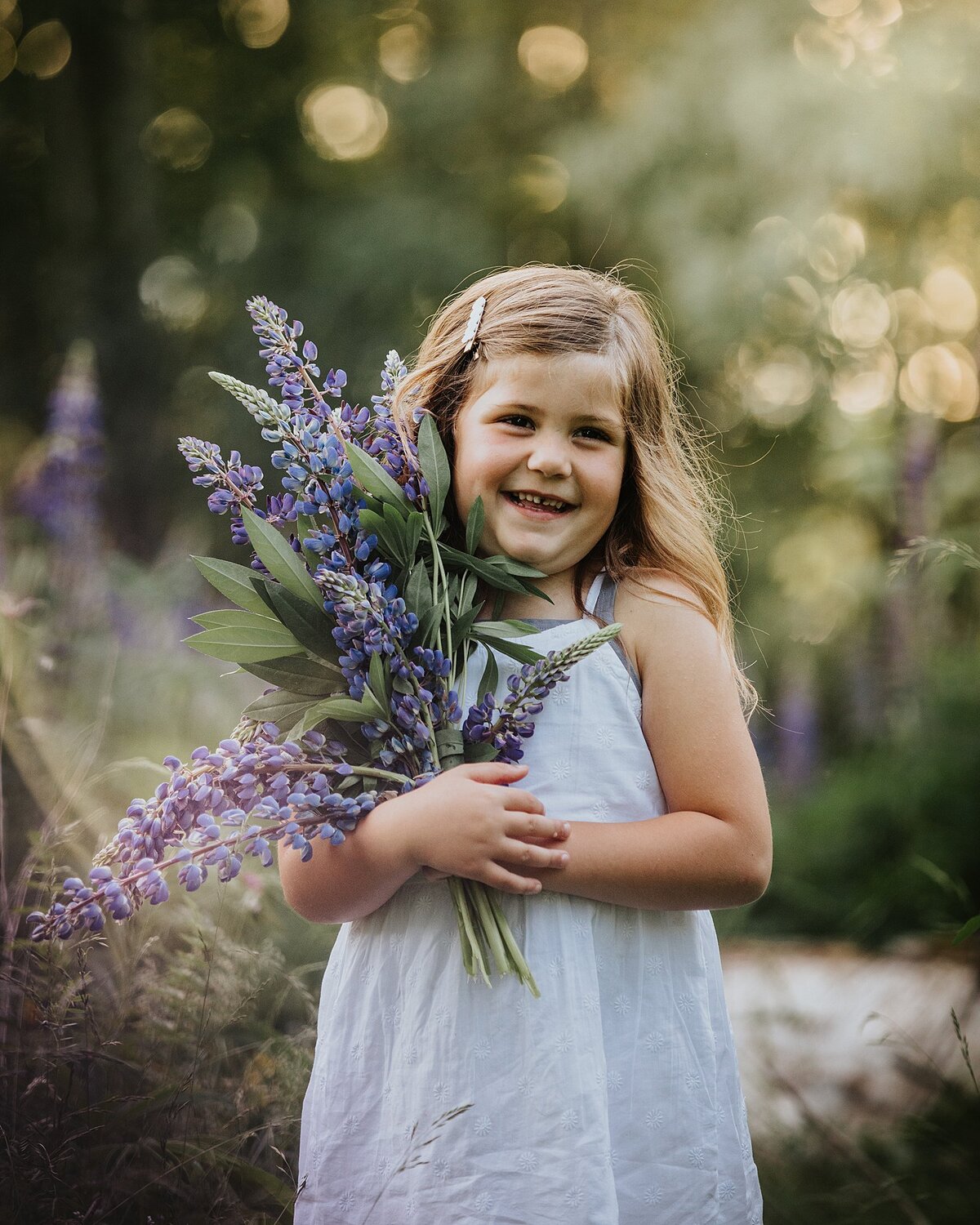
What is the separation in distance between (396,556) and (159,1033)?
3.80ft

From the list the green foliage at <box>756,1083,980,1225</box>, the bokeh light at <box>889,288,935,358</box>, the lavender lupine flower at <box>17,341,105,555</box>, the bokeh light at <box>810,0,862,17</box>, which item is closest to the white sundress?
the green foliage at <box>756,1083,980,1225</box>

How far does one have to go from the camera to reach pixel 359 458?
141 centimetres

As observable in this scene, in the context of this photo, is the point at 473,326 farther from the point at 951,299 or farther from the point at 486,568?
the point at 951,299

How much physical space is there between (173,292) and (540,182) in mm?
2308

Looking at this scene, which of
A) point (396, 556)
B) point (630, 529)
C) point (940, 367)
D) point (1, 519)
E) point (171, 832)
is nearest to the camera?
point (171, 832)

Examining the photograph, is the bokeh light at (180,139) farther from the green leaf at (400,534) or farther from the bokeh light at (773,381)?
the green leaf at (400,534)

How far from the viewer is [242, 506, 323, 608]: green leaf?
52.2 inches

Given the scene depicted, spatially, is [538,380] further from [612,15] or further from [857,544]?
[612,15]

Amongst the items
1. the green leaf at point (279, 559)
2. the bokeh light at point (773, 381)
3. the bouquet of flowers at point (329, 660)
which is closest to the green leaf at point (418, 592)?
the bouquet of flowers at point (329, 660)

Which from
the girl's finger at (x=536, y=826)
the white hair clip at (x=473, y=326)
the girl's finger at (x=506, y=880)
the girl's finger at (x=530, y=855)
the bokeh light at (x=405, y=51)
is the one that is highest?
the bokeh light at (x=405, y=51)

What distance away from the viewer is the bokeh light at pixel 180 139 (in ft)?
23.2

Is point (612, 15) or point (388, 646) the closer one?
point (388, 646)

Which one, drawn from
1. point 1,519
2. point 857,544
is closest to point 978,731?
point 857,544

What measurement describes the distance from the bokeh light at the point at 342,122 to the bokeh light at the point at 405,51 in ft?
0.68
